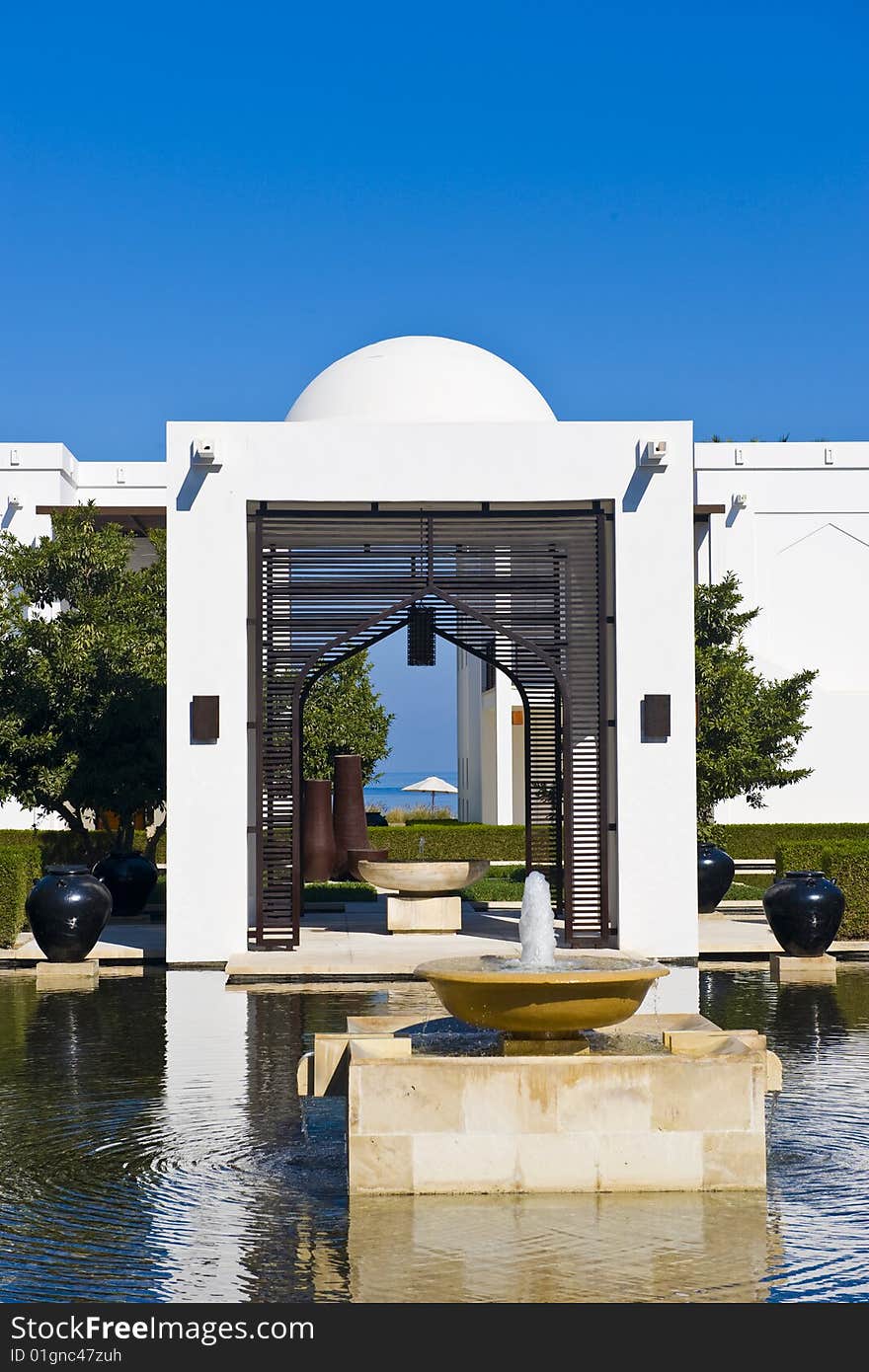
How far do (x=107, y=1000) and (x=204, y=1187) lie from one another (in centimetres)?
626

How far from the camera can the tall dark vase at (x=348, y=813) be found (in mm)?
24984

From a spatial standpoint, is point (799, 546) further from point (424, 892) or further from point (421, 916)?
point (421, 916)

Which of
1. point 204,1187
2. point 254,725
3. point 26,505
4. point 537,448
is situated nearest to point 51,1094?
point 204,1187

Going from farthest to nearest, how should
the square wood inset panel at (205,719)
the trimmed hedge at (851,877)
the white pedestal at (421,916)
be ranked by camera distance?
the white pedestal at (421,916) < the trimmed hedge at (851,877) < the square wood inset panel at (205,719)

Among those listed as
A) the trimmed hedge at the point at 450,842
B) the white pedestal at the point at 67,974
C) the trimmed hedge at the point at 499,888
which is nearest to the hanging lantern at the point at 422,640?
the trimmed hedge at the point at 499,888

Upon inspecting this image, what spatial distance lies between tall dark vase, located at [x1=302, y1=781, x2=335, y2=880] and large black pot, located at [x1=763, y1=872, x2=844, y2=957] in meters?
10.9

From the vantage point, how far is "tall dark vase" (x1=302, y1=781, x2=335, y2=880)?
2428 cm

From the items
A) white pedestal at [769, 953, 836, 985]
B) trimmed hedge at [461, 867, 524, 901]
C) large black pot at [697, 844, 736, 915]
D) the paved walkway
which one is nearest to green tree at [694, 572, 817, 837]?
trimmed hedge at [461, 867, 524, 901]

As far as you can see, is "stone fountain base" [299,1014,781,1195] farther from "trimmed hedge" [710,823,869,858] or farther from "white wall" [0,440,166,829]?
"white wall" [0,440,166,829]

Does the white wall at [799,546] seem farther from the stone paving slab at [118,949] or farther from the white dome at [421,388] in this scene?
the stone paving slab at [118,949]

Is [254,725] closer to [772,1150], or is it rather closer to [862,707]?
[772,1150]

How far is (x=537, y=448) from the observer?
15.4 metres

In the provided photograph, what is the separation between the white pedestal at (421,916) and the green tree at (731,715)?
7.09m

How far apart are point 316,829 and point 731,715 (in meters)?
6.31
